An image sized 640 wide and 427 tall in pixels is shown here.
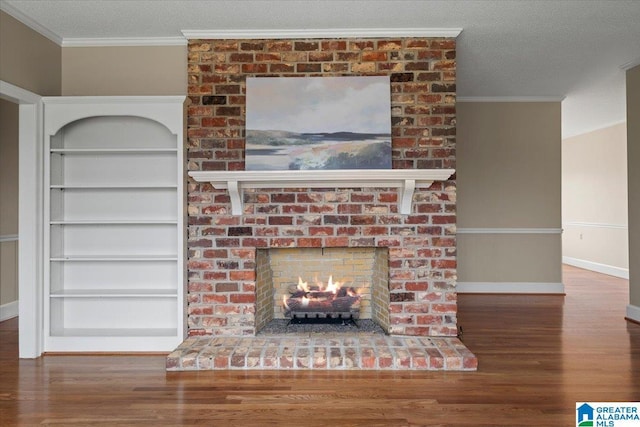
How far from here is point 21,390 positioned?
2707mm

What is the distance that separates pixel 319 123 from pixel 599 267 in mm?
6519

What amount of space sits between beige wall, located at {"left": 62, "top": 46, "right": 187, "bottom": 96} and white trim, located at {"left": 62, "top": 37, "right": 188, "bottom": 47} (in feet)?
0.08

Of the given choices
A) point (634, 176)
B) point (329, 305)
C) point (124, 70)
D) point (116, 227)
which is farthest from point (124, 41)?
point (634, 176)

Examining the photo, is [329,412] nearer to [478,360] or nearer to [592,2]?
[478,360]

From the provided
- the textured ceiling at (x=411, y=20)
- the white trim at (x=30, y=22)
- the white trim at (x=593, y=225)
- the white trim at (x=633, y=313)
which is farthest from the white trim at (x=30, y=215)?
the white trim at (x=593, y=225)

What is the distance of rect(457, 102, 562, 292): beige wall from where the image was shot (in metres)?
5.80

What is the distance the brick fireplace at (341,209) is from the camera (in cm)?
349

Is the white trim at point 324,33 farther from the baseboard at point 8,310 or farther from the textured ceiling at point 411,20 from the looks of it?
the baseboard at point 8,310

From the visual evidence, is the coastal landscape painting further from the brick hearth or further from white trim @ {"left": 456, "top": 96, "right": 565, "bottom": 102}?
white trim @ {"left": 456, "top": 96, "right": 565, "bottom": 102}

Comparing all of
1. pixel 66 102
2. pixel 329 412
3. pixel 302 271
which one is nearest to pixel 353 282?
pixel 302 271

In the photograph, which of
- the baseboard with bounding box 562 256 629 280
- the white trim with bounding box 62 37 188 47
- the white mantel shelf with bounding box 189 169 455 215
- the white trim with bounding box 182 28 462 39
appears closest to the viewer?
the white mantel shelf with bounding box 189 169 455 215

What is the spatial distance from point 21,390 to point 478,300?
4.38 meters

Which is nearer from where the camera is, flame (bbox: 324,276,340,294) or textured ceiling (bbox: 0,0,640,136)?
textured ceiling (bbox: 0,0,640,136)
